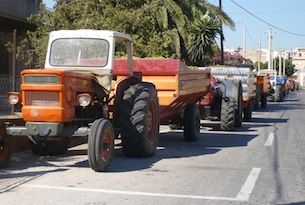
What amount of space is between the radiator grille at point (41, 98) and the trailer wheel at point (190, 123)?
194 inches

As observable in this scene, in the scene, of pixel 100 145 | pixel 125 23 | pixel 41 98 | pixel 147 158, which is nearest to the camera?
pixel 100 145

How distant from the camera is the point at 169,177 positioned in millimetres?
7793

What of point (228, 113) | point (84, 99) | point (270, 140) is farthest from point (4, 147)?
point (228, 113)

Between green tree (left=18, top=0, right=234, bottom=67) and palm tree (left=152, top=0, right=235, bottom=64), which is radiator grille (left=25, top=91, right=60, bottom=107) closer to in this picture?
green tree (left=18, top=0, right=234, bottom=67)

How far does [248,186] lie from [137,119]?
2.47 meters

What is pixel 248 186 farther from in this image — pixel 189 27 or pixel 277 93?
pixel 277 93

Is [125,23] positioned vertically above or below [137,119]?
above

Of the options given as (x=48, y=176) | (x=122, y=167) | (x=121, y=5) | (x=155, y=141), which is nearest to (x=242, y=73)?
(x=121, y=5)

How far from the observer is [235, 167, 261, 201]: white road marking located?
6.56m

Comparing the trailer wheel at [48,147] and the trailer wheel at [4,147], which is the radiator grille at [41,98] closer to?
the trailer wheel at [4,147]

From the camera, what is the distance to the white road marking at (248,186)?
6.56 m

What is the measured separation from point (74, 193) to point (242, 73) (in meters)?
12.8

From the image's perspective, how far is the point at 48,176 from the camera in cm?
767

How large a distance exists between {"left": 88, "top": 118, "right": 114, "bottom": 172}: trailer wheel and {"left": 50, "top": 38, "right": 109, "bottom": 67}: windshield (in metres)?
1.39
